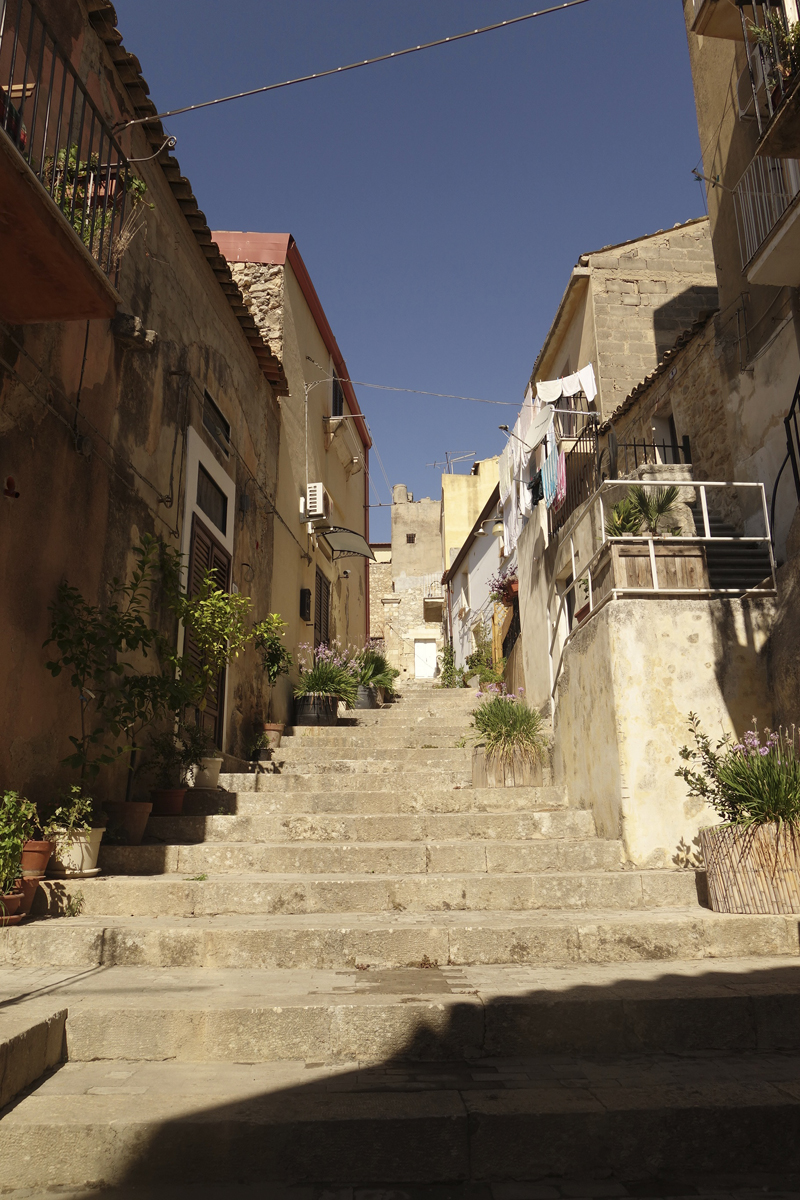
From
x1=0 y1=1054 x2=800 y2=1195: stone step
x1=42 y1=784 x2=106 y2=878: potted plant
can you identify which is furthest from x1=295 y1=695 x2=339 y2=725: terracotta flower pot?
x1=0 y1=1054 x2=800 y2=1195: stone step

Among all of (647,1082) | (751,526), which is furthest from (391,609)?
(647,1082)

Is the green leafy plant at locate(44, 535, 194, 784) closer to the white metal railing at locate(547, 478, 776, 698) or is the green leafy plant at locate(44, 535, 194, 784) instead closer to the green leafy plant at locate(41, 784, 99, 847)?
the green leafy plant at locate(41, 784, 99, 847)

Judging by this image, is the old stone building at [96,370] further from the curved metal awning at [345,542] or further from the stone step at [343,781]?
the curved metal awning at [345,542]

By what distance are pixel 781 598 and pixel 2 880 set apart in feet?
17.1

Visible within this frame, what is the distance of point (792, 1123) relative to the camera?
9.20 ft

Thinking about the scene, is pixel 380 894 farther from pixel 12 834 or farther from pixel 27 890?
pixel 12 834

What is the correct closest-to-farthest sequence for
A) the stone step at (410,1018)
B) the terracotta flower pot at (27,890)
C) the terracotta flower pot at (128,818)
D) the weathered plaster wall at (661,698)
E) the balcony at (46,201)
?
the stone step at (410,1018), the balcony at (46,201), the terracotta flower pot at (27,890), the weathered plaster wall at (661,698), the terracotta flower pot at (128,818)

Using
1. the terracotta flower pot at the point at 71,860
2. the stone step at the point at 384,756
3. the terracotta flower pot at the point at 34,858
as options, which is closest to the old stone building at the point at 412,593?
the stone step at the point at 384,756

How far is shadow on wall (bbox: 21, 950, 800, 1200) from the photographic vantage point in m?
2.67

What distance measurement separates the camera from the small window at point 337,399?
15.4m

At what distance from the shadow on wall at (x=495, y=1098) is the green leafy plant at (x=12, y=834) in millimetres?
1150

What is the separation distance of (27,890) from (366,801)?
284 centimetres

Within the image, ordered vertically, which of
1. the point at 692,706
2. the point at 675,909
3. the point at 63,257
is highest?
the point at 63,257

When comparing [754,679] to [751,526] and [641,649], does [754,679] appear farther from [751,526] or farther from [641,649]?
[751,526]
